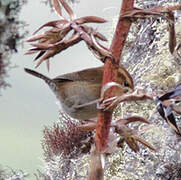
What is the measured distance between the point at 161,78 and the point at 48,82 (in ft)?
2.60

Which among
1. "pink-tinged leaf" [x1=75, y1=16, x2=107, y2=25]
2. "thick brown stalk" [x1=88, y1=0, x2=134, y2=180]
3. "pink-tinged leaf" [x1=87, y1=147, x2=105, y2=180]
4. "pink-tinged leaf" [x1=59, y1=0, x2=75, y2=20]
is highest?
"pink-tinged leaf" [x1=59, y1=0, x2=75, y2=20]

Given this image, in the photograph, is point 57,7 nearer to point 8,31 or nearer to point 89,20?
point 89,20

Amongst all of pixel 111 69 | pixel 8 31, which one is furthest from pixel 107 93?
pixel 8 31

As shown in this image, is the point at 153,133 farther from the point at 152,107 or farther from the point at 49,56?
the point at 49,56

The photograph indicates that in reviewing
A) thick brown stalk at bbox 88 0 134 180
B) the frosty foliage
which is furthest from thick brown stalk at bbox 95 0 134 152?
the frosty foliage

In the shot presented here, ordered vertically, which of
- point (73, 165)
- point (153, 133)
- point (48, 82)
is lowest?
point (73, 165)

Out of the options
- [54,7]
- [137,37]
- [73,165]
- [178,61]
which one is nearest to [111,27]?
[137,37]

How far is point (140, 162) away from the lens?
3.54ft

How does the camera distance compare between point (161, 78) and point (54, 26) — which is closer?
point (54, 26)

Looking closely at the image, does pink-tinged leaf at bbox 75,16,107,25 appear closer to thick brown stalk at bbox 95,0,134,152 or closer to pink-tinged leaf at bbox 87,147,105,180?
thick brown stalk at bbox 95,0,134,152

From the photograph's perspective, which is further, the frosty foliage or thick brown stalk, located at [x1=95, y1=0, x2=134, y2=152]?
thick brown stalk, located at [x1=95, y1=0, x2=134, y2=152]

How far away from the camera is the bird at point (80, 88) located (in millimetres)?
390

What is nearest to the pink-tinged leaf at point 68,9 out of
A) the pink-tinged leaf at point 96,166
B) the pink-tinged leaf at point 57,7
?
the pink-tinged leaf at point 57,7

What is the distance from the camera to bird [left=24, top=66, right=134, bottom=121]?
0.39 meters
